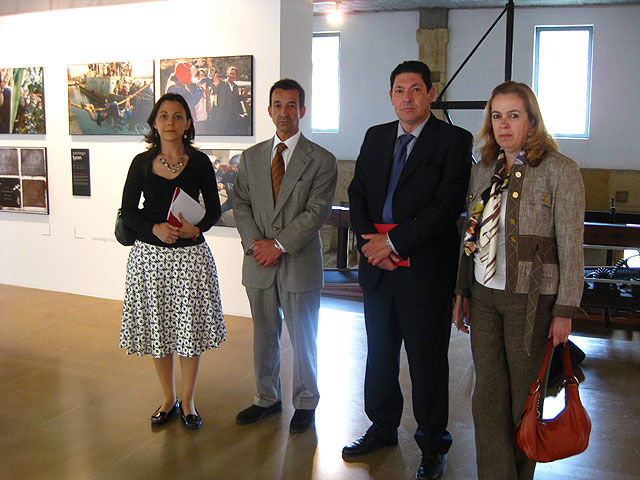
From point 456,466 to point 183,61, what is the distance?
4.46 meters

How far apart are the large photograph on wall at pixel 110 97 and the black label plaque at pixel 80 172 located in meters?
0.21

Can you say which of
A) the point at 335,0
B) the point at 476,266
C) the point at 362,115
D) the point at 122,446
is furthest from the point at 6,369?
the point at 362,115

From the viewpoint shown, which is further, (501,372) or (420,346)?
(420,346)

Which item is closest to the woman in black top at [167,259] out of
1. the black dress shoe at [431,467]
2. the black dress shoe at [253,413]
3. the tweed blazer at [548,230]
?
the black dress shoe at [253,413]

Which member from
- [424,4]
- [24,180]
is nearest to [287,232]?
[24,180]

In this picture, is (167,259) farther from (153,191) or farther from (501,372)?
(501,372)

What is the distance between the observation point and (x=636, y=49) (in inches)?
445

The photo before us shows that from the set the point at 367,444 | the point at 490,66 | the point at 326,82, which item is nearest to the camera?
the point at 367,444

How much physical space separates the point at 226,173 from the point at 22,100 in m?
2.69

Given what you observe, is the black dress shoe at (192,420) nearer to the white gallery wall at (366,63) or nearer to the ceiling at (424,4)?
the ceiling at (424,4)

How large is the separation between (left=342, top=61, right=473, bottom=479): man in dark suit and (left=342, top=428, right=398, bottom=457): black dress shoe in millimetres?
11

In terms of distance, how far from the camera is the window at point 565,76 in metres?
11.8

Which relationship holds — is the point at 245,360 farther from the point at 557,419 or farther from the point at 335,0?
the point at 335,0

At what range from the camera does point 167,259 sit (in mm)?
3322
